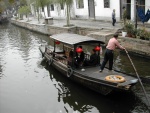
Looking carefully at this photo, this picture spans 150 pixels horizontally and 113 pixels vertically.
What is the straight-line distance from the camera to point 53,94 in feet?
38.1

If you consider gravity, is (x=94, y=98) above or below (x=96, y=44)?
below

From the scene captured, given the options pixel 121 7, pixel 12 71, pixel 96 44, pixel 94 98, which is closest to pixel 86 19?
pixel 121 7

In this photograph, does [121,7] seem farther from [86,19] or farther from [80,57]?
[80,57]

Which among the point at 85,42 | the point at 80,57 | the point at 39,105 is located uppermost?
the point at 85,42

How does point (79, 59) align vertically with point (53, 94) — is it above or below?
above

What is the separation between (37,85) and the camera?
12.8 meters

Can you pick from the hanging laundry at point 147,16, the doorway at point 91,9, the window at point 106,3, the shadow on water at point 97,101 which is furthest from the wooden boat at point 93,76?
the doorway at point 91,9

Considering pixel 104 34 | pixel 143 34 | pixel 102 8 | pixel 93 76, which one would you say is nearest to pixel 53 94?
pixel 93 76

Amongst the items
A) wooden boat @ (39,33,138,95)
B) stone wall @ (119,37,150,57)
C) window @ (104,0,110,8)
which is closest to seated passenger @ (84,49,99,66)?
wooden boat @ (39,33,138,95)

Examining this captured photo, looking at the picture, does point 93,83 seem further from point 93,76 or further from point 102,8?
point 102,8

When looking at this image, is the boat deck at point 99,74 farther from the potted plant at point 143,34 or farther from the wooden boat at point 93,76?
the potted plant at point 143,34

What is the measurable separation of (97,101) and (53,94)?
2377 mm

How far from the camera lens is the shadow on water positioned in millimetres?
9570

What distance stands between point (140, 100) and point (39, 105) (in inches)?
170
